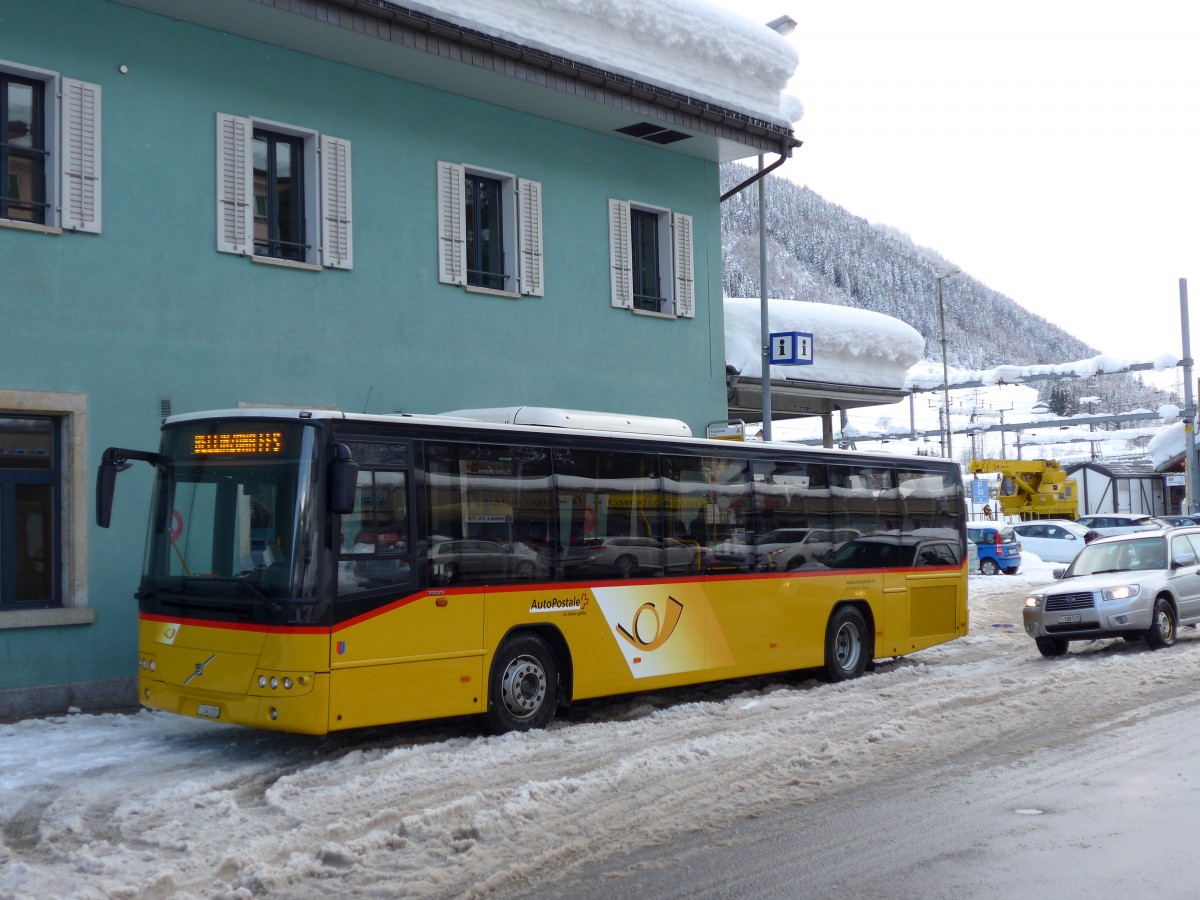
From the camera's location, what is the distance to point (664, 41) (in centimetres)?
1859

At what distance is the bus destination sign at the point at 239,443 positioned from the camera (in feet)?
33.4

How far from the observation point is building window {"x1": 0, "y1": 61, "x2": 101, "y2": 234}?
13195 millimetres

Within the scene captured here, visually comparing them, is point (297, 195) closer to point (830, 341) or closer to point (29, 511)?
point (29, 511)

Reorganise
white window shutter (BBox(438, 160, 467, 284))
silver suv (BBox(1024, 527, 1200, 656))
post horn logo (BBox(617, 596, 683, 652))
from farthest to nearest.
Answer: white window shutter (BBox(438, 160, 467, 284)), silver suv (BBox(1024, 527, 1200, 656)), post horn logo (BBox(617, 596, 683, 652))

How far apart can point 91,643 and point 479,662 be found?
184 inches

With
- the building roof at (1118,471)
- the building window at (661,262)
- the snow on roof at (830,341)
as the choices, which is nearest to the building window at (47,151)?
the building window at (661,262)

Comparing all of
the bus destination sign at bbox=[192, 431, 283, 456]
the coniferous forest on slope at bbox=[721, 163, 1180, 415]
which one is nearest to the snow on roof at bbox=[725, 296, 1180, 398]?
the bus destination sign at bbox=[192, 431, 283, 456]

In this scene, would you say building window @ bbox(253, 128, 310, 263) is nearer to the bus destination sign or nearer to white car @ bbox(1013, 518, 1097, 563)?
the bus destination sign

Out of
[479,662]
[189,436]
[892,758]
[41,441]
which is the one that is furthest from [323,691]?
[41,441]

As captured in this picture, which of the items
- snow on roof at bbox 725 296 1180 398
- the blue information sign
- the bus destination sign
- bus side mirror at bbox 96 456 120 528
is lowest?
bus side mirror at bbox 96 456 120 528

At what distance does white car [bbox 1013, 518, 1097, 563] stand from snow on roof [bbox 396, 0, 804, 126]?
935 inches

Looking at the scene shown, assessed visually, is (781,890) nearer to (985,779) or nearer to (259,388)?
(985,779)

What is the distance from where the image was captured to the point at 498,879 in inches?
262

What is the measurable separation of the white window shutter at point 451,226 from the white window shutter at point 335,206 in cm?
141
